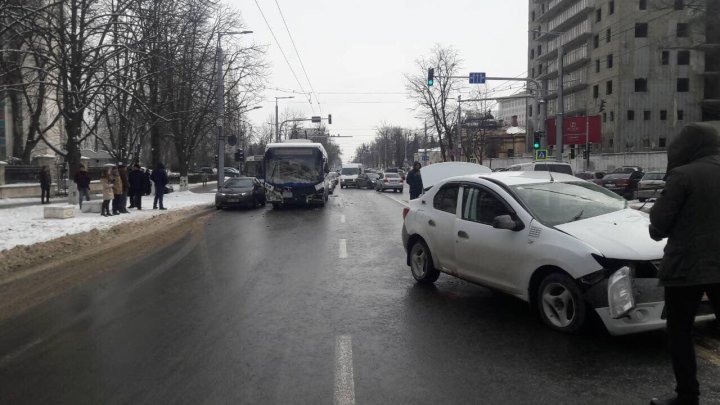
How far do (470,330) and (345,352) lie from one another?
1379 millimetres

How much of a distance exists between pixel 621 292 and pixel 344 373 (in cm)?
236

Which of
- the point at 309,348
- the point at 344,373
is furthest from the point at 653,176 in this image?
the point at 344,373

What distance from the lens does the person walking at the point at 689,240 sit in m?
3.57

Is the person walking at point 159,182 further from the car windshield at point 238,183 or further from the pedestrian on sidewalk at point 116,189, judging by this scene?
the car windshield at point 238,183

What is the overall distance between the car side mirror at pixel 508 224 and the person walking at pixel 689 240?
2287mm

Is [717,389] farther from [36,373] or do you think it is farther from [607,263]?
[36,373]

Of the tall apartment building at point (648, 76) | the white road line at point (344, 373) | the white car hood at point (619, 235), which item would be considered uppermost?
the tall apartment building at point (648, 76)

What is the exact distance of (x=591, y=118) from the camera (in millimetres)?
56344

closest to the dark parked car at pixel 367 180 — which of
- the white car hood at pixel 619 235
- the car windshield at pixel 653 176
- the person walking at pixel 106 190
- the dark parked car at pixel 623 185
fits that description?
the dark parked car at pixel 623 185

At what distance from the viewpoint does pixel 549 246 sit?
18.3 ft

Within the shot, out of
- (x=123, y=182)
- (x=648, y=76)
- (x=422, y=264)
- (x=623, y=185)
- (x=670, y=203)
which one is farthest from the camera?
(x=648, y=76)

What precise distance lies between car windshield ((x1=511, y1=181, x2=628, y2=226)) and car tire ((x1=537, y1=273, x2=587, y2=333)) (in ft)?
2.11

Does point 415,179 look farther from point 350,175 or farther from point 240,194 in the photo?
point 350,175

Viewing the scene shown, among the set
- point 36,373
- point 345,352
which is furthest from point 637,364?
point 36,373
